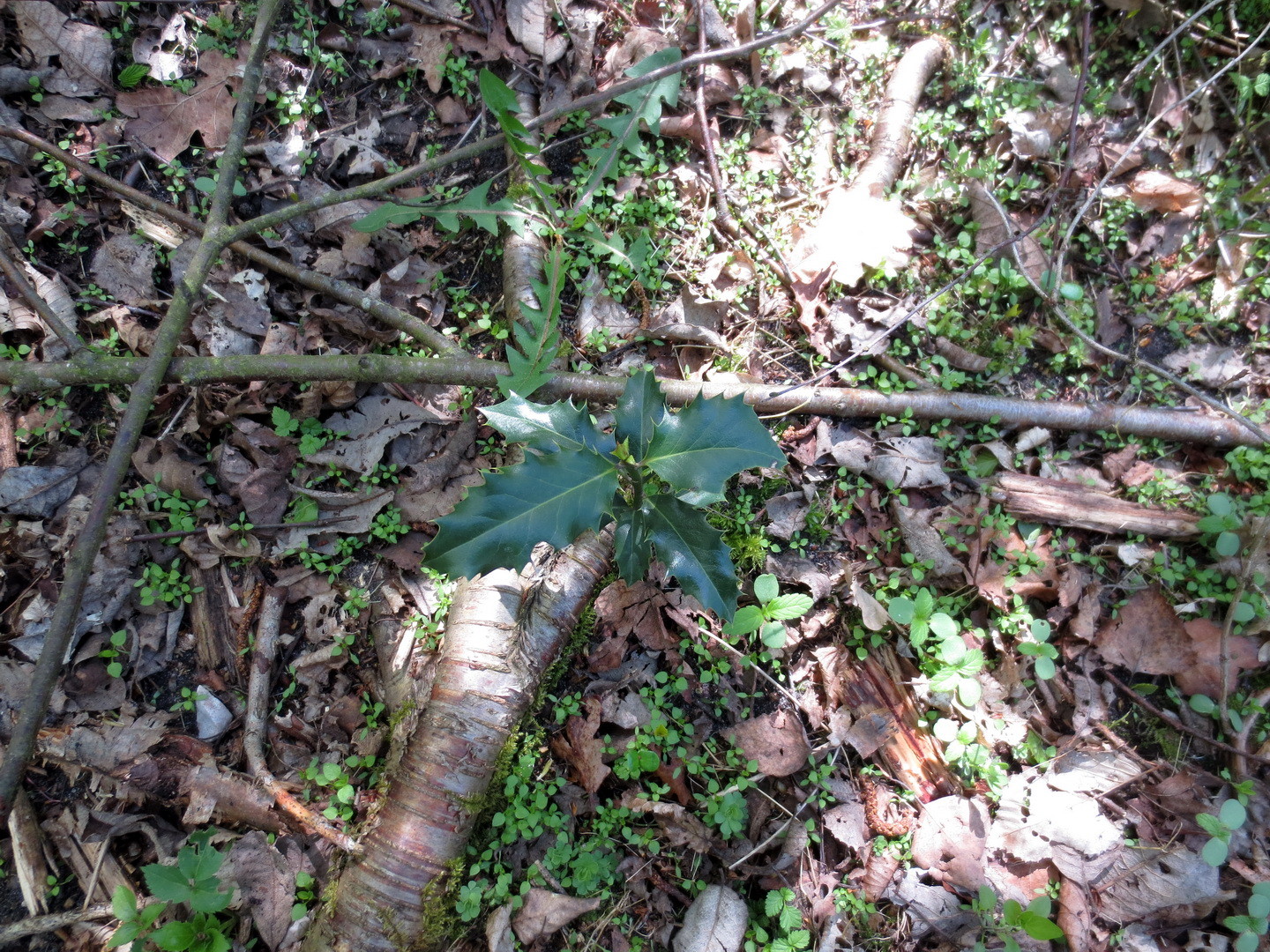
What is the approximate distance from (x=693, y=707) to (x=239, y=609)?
69.5 inches

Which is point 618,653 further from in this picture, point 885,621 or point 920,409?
point 920,409

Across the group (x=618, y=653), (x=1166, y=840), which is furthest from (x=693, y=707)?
(x=1166, y=840)

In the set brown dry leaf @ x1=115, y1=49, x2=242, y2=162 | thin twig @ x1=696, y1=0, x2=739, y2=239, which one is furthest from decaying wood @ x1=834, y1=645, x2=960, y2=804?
brown dry leaf @ x1=115, y1=49, x2=242, y2=162

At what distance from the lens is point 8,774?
79.0 inches

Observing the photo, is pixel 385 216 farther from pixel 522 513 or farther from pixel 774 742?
pixel 774 742

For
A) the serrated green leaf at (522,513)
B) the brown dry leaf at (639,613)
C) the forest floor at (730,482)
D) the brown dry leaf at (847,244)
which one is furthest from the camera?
the brown dry leaf at (847,244)

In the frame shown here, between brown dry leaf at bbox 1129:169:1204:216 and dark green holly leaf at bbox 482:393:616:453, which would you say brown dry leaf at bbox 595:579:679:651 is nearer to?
dark green holly leaf at bbox 482:393:616:453

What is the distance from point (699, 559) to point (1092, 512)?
1.83m

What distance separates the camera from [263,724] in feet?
7.98

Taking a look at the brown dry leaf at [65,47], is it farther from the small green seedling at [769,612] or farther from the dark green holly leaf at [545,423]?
the small green seedling at [769,612]

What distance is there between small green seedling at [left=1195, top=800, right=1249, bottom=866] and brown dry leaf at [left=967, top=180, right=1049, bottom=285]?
215 centimetres

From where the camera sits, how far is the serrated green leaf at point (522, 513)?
5.69 feet

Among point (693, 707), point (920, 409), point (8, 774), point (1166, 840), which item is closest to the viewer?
point (8, 774)

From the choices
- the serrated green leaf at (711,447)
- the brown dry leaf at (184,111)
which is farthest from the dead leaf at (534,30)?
the serrated green leaf at (711,447)
